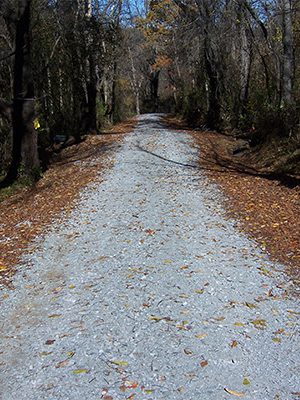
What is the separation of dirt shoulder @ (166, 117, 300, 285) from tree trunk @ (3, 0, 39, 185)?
4702mm

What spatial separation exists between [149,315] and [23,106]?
865cm

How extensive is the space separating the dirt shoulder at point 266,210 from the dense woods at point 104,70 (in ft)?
5.69

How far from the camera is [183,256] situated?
627 cm

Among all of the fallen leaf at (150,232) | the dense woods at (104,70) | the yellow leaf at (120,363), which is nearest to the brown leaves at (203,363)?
the yellow leaf at (120,363)

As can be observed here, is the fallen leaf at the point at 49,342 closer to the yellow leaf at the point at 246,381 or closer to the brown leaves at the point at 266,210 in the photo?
the yellow leaf at the point at 246,381

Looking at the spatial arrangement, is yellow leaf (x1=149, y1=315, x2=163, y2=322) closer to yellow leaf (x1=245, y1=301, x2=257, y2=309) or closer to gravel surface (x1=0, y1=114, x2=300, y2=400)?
gravel surface (x1=0, y1=114, x2=300, y2=400)

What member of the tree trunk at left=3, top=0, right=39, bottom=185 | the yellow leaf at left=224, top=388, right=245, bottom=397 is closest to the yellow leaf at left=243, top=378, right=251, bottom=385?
the yellow leaf at left=224, top=388, right=245, bottom=397

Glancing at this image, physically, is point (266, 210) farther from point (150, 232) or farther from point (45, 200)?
point (45, 200)

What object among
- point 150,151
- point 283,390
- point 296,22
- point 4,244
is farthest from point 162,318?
point 296,22

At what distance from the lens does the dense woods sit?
12.0m

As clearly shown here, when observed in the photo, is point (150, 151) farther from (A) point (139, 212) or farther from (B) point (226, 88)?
(B) point (226, 88)

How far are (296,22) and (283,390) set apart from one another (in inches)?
643

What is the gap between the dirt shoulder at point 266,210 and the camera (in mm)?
6410

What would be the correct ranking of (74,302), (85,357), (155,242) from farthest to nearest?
(155,242)
(74,302)
(85,357)
